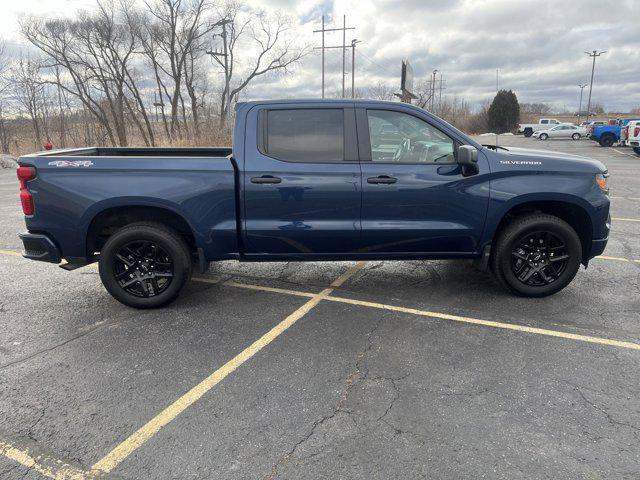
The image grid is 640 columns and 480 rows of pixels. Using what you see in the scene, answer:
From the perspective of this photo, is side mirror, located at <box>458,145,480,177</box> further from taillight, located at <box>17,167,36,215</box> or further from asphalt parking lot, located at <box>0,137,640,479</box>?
taillight, located at <box>17,167,36,215</box>

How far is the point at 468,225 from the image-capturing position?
436 cm

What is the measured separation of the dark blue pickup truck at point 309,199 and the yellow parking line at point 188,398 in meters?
0.72

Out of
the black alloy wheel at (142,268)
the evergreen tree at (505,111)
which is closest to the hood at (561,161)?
the black alloy wheel at (142,268)

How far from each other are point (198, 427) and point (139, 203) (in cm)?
223

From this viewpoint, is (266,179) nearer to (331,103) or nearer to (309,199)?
(309,199)

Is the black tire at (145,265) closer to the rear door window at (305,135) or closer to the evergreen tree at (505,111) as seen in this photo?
the rear door window at (305,135)

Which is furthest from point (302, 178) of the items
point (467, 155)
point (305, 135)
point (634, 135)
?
point (634, 135)

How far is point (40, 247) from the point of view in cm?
419

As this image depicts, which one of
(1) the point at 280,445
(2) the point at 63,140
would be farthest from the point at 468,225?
(2) the point at 63,140

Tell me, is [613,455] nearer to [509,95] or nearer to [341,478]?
[341,478]

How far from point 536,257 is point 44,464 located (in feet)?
14.2

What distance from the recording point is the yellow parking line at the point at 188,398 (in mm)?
2477

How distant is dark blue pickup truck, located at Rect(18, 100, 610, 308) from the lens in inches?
162

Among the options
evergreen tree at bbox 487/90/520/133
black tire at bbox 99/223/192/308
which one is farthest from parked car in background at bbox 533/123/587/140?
black tire at bbox 99/223/192/308
